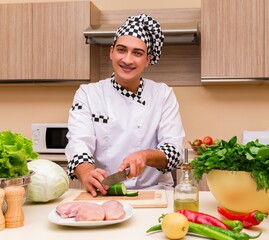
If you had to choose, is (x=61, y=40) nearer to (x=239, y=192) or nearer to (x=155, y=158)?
(x=155, y=158)

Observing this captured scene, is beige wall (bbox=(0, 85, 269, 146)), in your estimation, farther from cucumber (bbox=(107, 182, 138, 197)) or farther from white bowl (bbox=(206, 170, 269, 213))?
white bowl (bbox=(206, 170, 269, 213))

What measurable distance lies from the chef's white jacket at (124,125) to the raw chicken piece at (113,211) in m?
0.79

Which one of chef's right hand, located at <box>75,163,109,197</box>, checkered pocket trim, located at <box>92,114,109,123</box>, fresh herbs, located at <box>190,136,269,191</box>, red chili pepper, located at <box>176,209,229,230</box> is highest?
checkered pocket trim, located at <box>92,114,109,123</box>

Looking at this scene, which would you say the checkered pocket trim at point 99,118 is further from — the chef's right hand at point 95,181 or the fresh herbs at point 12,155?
the fresh herbs at point 12,155

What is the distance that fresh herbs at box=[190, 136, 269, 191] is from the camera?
119 centimetres

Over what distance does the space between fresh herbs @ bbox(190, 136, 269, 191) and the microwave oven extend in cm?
206

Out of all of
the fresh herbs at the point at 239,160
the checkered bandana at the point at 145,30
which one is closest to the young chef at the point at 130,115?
the checkered bandana at the point at 145,30

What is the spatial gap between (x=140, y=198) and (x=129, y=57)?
79 cm

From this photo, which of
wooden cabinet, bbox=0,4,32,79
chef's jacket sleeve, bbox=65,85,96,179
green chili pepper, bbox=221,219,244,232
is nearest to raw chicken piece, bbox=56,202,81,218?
green chili pepper, bbox=221,219,244,232

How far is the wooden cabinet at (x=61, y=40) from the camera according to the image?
325 centimetres

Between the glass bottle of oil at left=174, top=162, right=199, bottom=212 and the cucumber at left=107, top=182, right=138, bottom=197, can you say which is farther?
the cucumber at left=107, top=182, right=138, bottom=197

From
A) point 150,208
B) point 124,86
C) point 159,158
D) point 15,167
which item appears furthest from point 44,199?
point 124,86

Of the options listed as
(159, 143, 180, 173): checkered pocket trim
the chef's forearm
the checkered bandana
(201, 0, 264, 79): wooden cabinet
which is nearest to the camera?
the chef's forearm

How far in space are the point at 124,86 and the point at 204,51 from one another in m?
1.19
